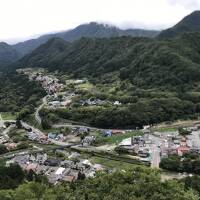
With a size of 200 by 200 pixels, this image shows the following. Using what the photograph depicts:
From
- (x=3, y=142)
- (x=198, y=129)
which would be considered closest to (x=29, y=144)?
(x=3, y=142)

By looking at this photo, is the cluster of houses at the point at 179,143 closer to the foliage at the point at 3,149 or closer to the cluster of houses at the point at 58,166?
the cluster of houses at the point at 58,166

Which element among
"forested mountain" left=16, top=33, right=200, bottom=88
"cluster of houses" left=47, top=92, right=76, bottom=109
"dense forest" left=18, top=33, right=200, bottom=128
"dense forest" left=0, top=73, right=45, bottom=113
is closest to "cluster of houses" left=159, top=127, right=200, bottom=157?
"dense forest" left=18, top=33, right=200, bottom=128

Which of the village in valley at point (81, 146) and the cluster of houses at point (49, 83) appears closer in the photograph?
the village in valley at point (81, 146)

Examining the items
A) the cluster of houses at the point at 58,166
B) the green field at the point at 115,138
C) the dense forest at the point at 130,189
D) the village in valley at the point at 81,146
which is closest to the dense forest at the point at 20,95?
the village in valley at the point at 81,146

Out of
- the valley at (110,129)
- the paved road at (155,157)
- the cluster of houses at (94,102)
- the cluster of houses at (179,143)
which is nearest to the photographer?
the valley at (110,129)

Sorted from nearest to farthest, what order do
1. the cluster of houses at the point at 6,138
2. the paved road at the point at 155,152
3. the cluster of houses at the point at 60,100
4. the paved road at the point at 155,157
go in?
the paved road at the point at 155,157 < the paved road at the point at 155,152 < the cluster of houses at the point at 6,138 < the cluster of houses at the point at 60,100

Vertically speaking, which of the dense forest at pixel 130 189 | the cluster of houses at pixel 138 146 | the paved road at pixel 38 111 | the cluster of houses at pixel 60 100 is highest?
the dense forest at pixel 130 189
